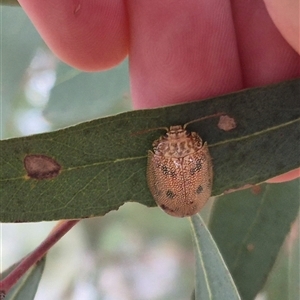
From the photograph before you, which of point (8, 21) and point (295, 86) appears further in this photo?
point (8, 21)

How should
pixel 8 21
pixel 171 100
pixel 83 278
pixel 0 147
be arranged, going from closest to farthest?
pixel 0 147 → pixel 171 100 → pixel 8 21 → pixel 83 278

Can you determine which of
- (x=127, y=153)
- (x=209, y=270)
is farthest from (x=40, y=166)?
(x=209, y=270)

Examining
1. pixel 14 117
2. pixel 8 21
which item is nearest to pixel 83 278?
pixel 14 117

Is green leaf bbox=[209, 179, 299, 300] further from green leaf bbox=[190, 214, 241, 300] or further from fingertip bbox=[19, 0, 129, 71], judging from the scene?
fingertip bbox=[19, 0, 129, 71]

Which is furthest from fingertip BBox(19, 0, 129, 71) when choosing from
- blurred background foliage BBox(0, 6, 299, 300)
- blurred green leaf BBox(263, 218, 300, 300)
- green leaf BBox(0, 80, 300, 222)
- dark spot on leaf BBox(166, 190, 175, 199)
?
blurred green leaf BBox(263, 218, 300, 300)

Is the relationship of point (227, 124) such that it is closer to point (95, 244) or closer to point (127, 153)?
point (127, 153)

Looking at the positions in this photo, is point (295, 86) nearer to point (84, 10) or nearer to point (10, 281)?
point (84, 10)
